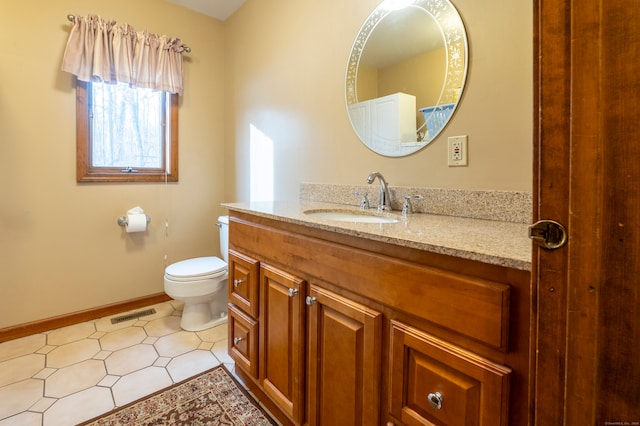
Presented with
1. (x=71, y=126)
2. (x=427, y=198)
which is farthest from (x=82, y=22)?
(x=427, y=198)

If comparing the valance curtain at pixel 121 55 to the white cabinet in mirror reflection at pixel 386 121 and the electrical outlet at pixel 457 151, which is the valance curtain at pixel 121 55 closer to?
the white cabinet in mirror reflection at pixel 386 121

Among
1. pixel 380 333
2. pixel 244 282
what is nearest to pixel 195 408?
pixel 244 282

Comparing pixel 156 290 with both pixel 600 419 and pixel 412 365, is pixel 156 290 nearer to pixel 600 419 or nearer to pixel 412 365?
pixel 412 365

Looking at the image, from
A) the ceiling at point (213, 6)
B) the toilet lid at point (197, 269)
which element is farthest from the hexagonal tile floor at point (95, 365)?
the ceiling at point (213, 6)

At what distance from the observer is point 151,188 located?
2486mm

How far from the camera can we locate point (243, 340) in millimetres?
1477

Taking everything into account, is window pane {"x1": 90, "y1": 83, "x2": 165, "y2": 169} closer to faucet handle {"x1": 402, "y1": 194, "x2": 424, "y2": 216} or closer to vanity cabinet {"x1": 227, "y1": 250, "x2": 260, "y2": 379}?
vanity cabinet {"x1": 227, "y1": 250, "x2": 260, "y2": 379}

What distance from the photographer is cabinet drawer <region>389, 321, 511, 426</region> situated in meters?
0.63

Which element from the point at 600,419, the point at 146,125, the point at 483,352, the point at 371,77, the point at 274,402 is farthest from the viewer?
the point at 146,125

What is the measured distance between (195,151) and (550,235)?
2.73 metres

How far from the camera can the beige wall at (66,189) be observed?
6.44 ft

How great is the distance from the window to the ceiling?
72 cm

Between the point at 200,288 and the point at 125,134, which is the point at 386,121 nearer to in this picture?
the point at 200,288

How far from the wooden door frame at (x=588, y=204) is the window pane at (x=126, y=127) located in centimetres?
266
